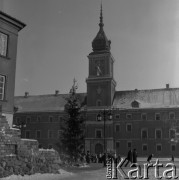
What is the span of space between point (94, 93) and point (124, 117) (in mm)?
7575

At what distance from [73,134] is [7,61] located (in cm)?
1128

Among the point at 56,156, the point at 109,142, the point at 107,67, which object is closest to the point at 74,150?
the point at 56,156

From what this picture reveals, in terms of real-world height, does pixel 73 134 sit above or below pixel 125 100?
below

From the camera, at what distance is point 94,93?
189 ft

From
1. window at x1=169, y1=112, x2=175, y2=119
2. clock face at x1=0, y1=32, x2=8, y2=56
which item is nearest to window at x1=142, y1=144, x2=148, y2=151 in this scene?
window at x1=169, y1=112, x2=175, y2=119

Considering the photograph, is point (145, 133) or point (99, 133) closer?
point (145, 133)

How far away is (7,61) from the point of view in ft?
59.4

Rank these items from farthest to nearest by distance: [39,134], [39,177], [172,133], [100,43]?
[39,134]
[100,43]
[172,133]
[39,177]

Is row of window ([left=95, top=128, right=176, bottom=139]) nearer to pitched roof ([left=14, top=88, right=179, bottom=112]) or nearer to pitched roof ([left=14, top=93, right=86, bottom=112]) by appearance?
pitched roof ([left=14, top=88, right=179, bottom=112])

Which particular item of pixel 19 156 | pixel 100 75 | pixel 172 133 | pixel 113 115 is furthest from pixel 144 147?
pixel 19 156

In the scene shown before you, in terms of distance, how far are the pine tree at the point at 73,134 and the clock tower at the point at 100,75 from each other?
2940 centimetres

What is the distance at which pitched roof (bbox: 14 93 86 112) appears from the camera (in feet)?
204

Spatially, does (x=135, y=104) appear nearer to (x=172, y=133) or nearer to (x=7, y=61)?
(x=172, y=133)

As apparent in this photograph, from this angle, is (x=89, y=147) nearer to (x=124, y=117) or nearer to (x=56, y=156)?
(x=124, y=117)
